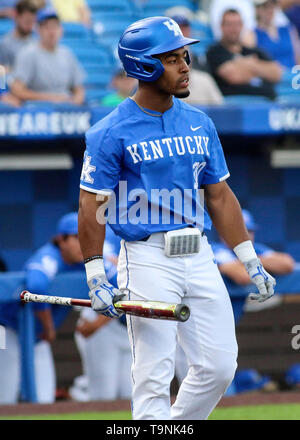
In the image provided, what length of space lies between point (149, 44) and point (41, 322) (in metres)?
3.06

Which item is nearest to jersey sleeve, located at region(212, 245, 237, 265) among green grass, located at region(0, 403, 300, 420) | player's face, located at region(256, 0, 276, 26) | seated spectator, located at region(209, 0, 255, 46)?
green grass, located at region(0, 403, 300, 420)

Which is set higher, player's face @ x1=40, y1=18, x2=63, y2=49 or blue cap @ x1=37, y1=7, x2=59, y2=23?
blue cap @ x1=37, y1=7, x2=59, y2=23

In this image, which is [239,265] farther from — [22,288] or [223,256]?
[22,288]

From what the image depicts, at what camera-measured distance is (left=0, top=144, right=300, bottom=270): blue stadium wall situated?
26.7ft

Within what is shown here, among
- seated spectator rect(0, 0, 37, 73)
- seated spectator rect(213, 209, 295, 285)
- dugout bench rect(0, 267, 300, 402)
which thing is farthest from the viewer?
seated spectator rect(0, 0, 37, 73)

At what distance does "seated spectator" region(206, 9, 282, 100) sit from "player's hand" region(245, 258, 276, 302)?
446 cm

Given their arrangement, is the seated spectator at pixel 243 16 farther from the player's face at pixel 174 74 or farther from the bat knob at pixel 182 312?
the bat knob at pixel 182 312

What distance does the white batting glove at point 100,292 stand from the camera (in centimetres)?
386

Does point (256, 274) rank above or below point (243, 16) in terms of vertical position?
above

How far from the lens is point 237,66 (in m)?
8.52

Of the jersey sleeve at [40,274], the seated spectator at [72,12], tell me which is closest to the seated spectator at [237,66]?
the seated spectator at [72,12]

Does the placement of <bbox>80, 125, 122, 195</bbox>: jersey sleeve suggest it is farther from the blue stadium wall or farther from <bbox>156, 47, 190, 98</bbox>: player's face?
the blue stadium wall

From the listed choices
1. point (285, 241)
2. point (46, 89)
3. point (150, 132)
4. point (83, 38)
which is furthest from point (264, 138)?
point (150, 132)

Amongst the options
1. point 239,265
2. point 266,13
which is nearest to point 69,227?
point 239,265
